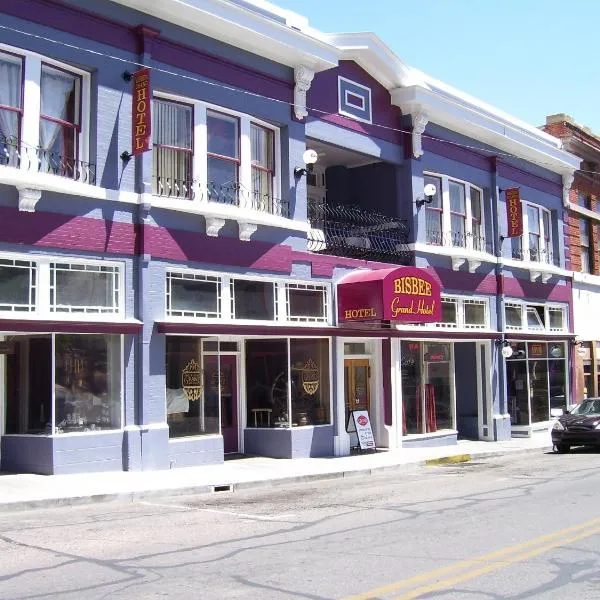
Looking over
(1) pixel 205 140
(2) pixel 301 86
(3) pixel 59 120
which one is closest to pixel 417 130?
(2) pixel 301 86

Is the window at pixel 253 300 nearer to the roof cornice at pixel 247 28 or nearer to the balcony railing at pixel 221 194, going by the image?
the balcony railing at pixel 221 194

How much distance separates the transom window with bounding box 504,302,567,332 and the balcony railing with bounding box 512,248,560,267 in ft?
4.83

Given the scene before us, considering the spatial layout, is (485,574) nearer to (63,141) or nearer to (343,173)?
(63,141)

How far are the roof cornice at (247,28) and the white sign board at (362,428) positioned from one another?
26.4ft

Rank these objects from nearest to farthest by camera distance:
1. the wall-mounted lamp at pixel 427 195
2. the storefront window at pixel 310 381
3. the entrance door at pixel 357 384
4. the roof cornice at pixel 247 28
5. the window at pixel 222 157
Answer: the roof cornice at pixel 247 28
the window at pixel 222 157
the storefront window at pixel 310 381
the entrance door at pixel 357 384
the wall-mounted lamp at pixel 427 195

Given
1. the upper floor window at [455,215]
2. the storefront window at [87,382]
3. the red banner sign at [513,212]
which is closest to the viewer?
the storefront window at [87,382]

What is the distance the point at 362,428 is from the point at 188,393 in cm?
508

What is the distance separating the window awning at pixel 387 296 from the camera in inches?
736

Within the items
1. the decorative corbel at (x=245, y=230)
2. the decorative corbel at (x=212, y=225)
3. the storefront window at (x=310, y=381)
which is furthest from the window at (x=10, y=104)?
the storefront window at (x=310, y=381)

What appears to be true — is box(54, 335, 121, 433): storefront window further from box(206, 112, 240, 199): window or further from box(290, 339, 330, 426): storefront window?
box(290, 339, 330, 426): storefront window

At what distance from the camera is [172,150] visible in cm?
1667

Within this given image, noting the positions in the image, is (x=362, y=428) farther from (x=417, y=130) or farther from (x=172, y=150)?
(x=417, y=130)

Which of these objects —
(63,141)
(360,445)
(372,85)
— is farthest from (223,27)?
(360,445)

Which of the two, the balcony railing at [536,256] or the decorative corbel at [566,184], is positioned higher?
the decorative corbel at [566,184]
